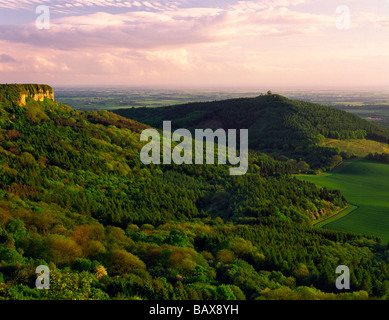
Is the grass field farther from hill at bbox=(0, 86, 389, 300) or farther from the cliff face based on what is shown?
the cliff face

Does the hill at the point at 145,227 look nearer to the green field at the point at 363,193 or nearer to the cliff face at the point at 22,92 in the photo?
the cliff face at the point at 22,92

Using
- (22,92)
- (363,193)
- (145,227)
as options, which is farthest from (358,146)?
(22,92)

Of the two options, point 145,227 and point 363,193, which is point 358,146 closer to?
point 363,193

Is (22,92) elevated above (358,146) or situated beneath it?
elevated above

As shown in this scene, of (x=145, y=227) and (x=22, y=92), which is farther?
(x=22, y=92)

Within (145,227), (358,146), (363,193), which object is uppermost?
(358,146)

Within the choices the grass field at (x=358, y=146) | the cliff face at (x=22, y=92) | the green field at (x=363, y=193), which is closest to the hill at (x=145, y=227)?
the cliff face at (x=22, y=92)

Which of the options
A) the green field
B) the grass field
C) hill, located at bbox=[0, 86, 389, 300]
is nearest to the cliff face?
hill, located at bbox=[0, 86, 389, 300]
